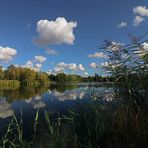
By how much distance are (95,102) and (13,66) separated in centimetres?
10067

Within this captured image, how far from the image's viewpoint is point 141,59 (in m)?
3.17

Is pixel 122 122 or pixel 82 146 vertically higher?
pixel 122 122

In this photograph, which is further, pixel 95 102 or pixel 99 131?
pixel 95 102

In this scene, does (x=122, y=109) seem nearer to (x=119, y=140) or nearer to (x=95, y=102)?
(x=119, y=140)

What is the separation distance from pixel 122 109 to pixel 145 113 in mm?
344

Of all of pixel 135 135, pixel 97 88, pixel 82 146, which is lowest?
pixel 82 146

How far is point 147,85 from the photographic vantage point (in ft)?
9.97

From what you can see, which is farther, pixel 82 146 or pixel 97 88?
pixel 97 88

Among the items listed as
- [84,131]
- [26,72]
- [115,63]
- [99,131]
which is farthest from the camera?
[26,72]

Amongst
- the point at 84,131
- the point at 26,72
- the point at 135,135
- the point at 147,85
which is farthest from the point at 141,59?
the point at 26,72

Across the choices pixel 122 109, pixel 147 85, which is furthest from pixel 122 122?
pixel 147 85

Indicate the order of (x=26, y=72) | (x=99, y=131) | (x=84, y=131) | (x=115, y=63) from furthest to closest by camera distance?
(x=26, y=72) < (x=84, y=131) < (x=115, y=63) < (x=99, y=131)

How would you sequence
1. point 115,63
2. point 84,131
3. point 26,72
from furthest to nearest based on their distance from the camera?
1. point 26,72
2. point 84,131
3. point 115,63

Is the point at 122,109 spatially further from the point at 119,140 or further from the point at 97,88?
the point at 97,88
